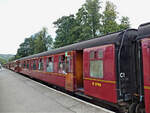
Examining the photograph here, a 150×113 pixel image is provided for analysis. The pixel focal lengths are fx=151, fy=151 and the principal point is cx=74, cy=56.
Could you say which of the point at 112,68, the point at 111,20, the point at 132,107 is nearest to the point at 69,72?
the point at 112,68

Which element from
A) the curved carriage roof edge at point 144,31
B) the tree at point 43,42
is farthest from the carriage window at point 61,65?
the tree at point 43,42

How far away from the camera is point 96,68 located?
20.1 ft

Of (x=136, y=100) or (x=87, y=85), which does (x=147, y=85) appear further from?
(x=87, y=85)

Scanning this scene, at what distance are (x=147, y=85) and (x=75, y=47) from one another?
465cm

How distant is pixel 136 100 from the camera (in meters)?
5.04

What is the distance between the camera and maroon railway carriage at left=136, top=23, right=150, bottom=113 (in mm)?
4109

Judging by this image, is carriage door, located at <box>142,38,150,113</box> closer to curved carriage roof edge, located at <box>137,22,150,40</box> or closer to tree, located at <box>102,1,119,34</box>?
curved carriage roof edge, located at <box>137,22,150,40</box>

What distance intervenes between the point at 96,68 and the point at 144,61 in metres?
2.19

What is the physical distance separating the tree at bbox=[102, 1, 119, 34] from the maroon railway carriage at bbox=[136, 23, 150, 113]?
21.2 metres

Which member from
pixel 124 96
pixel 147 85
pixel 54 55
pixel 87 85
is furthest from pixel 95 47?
pixel 54 55

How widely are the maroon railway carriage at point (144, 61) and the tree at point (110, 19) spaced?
2123cm

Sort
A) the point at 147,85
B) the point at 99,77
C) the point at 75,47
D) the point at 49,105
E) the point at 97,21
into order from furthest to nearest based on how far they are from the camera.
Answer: the point at 97,21 → the point at 75,47 → the point at 49,105 → the point at 99,77 → the point at 147,85

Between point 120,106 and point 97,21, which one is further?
point 97,21

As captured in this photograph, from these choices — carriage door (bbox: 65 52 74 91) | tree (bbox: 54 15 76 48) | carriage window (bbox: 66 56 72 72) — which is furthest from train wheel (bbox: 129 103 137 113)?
tree (bbox: 54 15 76 48)
